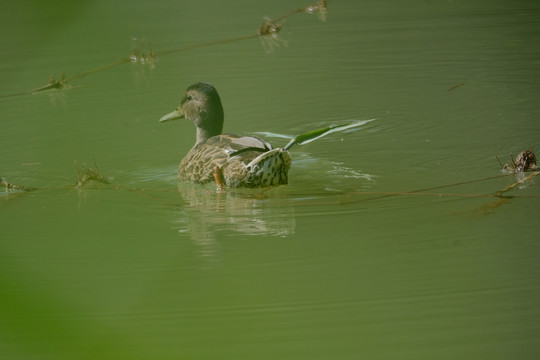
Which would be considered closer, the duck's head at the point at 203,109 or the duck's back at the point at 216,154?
the duck's back at the point at 216,154

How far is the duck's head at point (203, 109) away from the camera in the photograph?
638cm

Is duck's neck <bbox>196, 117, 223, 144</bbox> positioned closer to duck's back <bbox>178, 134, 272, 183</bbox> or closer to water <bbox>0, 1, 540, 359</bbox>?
water <bbox>0, 1, 540, 359</bbox>

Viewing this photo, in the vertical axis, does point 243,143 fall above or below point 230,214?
above

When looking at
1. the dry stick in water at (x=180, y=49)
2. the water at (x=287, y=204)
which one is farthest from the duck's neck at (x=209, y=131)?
the dry stick in water at (x=180, y=49)

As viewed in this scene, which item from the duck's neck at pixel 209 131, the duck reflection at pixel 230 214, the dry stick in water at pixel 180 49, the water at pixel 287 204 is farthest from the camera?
the dry stick in water at pixel 180 49

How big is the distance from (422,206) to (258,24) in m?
7.12

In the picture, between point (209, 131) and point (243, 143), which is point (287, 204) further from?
point (209, 131)

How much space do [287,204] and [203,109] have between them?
1961mm

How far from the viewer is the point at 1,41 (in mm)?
11094

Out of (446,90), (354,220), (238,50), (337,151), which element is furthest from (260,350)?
(238,50)

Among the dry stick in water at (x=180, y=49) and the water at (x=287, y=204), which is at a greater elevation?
the dry stick in water at (x=180, y=49)

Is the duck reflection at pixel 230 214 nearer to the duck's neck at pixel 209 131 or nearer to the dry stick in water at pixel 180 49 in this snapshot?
the duck's neck at pixel 209 131

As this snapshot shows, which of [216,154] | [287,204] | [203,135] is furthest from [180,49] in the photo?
[287,204]

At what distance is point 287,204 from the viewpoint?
4.72 m
